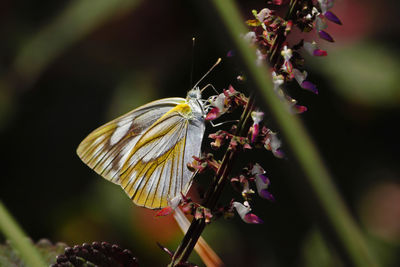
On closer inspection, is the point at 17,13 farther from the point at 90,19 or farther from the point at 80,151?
the point at 80,151

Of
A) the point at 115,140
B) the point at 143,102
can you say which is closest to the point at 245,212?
the point at 115,140

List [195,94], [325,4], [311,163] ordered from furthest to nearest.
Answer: [195,94] → [325,4] → [311,163]

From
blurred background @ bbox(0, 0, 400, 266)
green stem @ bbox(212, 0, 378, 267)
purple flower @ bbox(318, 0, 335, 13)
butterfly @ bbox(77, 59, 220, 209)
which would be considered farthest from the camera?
blurred background @ bbox(0, 0, 400, 266)

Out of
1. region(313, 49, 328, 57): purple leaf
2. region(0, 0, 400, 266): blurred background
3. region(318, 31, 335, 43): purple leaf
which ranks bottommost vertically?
region(0, 0, 400, 266): blurred background

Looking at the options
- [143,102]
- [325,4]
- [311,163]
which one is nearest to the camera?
[311,163]

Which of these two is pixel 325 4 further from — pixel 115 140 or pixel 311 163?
pixel 115 140

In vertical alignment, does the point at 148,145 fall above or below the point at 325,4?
below

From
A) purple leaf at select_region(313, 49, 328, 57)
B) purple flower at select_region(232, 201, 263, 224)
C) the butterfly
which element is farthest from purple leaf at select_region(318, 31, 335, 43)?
the butterfly

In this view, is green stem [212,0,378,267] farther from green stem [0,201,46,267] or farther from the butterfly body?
the butterfly body
